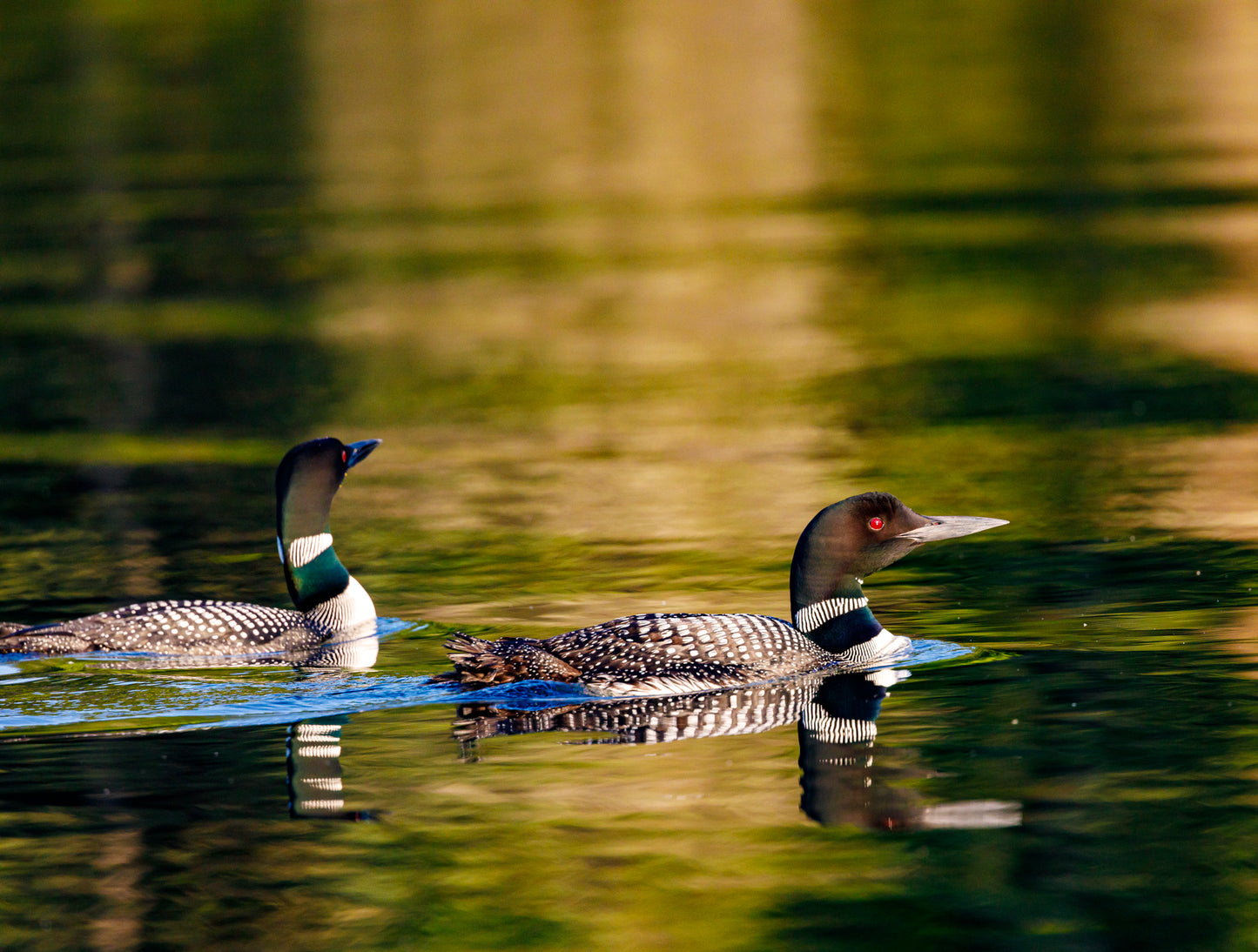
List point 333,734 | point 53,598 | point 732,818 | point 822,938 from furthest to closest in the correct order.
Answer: point 53,598
point 333,734
point 732,818
point 822,938

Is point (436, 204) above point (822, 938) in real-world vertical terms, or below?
above

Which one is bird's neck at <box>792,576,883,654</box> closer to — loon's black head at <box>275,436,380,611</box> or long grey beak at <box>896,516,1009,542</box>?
long grey beak at <box>896,516,1009,542</box>

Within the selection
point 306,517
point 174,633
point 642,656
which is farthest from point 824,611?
point 174,633

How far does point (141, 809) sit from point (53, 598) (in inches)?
161

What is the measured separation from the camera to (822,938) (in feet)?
19.9

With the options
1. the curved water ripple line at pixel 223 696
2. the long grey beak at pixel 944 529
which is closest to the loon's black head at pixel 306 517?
the curved water ripple line at pixel 223 696

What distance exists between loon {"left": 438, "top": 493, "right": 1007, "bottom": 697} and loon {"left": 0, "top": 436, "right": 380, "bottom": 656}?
3.39 ft

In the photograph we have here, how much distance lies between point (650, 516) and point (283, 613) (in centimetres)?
317

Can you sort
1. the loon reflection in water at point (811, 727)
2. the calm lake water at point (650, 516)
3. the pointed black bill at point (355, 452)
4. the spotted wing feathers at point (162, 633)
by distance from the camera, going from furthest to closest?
the pointed black bill at point (355, 452) → the spotted wing feathers at point (162, 633) → the loon reflection in water at point (811, 727) → the calm lake water at point (650, 516)

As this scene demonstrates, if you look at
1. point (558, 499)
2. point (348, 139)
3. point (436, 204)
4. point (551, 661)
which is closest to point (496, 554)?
point (558, 499)

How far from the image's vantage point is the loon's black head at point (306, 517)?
35.3ft

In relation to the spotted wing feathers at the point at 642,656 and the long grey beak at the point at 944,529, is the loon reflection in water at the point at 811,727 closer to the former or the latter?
the spotted wing feathers at the point at 642,656

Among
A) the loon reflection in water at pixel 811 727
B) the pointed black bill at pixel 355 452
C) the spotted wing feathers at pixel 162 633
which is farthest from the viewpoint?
the pointed black bill at pixel 355 452

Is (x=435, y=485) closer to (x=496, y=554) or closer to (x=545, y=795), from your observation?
(x=496, y=554)
